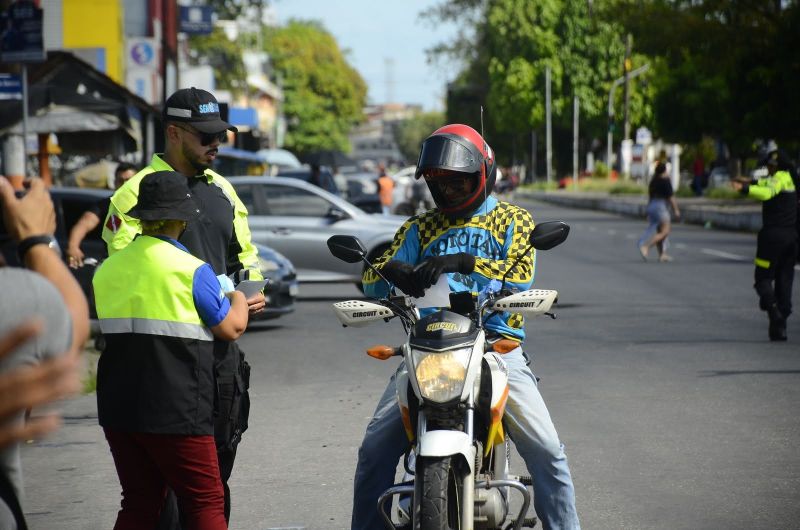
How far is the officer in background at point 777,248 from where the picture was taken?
1279 cm

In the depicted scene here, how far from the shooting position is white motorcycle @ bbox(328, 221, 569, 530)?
14.9 feet

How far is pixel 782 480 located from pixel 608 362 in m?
4.49

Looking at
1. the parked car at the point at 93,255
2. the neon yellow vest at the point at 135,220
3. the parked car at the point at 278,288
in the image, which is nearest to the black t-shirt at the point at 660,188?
the parked car at the point at 93,255

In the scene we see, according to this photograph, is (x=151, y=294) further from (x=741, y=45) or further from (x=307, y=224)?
(x=741, y=45)

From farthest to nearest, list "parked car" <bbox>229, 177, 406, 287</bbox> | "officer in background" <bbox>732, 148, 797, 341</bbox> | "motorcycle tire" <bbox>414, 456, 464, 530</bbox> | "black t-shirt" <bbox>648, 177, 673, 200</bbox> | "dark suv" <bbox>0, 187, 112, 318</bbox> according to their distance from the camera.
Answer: "black t-shirt" <bbox>648, 177, 673, 200</bbox>
"parked car" <bbox>229, 177, 406, 287</bbox>
"dark suv" <bbox>0, 187, 112, 318</bbox>
"officer in background" <bbox>732, 148, 797, 341</bbox>
"motorcycle tire" <bbox>414, 456, 464, 530</bbox>

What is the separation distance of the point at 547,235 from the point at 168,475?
60.5 inches

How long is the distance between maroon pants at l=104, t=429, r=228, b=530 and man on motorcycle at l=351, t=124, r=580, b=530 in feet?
1.89

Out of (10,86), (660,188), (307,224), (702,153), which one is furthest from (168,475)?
(702,153)

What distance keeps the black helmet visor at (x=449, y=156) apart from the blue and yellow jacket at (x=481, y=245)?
8.8 inches

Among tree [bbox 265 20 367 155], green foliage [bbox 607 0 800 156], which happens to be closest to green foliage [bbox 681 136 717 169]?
green foliage [bbox 607 0 800 156]

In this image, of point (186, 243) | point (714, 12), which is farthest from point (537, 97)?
point (186, 243)

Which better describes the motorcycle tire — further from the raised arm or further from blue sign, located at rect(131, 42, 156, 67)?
blue sign, located at rect(131, 42, 156, 67)

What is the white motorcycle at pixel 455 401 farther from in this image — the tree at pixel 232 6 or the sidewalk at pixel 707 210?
the tree at pixel 232 6

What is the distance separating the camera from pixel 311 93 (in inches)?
5266
